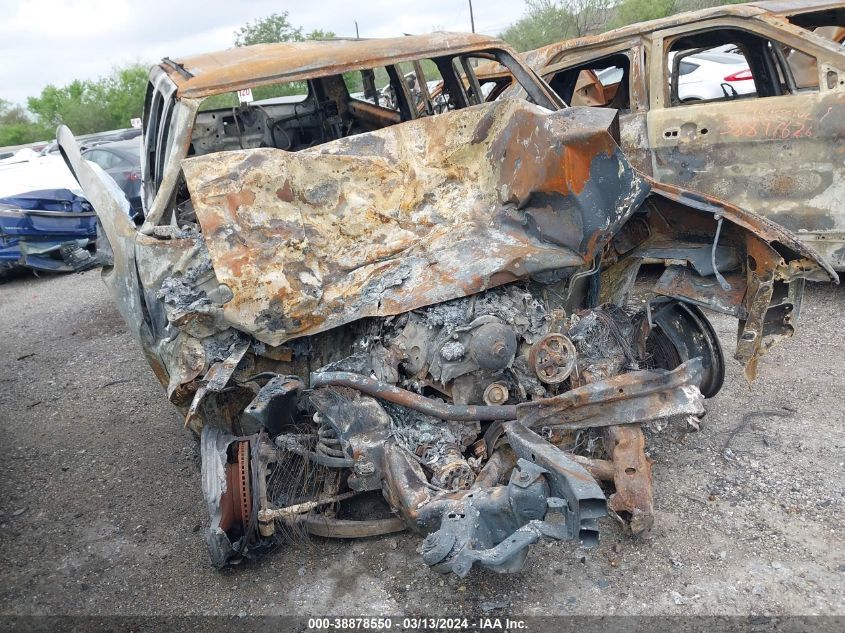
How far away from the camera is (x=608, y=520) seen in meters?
2.75

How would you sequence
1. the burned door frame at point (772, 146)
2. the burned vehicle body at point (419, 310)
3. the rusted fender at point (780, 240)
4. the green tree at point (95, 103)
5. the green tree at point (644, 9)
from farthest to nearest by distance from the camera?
1. the green tree at point (95, 103)
2. the green tree at point (644, 9)
3. the burned door frame at point (772, 146)
4. the rusted fender at point (780, 240)
5. the burned vehicle body at point (419, 310)

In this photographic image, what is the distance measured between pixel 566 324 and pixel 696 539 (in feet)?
3.10

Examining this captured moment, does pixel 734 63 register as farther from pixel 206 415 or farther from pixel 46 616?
pixel 46 616

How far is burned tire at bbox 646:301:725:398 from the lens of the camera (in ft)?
11.0

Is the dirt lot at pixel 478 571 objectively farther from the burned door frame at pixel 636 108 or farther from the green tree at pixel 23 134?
the green tree at pixel 23 134

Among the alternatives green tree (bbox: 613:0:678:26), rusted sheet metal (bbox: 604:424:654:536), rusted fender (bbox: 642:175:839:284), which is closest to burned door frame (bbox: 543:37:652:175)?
rusted fender (bbox: 642:175:839:284)

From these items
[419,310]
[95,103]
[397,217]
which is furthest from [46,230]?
[95,103]

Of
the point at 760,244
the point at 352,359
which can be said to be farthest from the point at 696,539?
the point at 352,359

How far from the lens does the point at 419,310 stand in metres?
2.59

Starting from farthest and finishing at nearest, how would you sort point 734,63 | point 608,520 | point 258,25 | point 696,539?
point 258,25
point 734,63
point 608,520
point 696,539

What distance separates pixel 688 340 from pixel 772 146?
5.70 ft

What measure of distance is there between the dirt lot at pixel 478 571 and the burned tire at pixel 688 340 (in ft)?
0.81

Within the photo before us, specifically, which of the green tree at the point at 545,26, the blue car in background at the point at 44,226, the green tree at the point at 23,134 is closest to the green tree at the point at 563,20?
the green tree at the point at 545,26

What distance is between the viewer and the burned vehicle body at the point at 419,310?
8.11 ft
